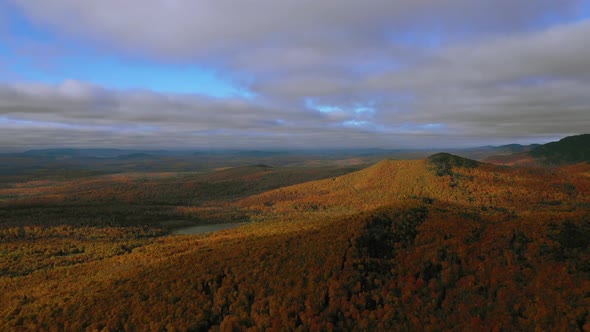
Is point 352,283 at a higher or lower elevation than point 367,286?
higher

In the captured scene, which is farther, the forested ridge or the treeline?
the forested ridge

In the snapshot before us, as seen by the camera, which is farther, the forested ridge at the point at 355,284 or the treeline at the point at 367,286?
the forested ridge at the point at 355,284

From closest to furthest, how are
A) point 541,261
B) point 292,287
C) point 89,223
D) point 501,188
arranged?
point 541,261
point 292,287
point 89,223
point 501,188

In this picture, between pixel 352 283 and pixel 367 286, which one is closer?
pixel 367 286

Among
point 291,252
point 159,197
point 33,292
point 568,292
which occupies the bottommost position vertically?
point 159,197

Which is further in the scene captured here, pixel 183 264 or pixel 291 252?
pixel 183 264

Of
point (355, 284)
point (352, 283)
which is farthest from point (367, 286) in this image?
point (352, 283)

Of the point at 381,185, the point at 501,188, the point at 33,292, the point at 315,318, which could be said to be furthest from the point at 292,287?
the point at 381,185

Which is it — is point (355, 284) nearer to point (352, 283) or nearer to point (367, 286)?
point (352, 283)

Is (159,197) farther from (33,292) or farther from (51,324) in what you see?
(51,324)

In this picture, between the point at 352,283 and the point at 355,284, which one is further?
the point at 352,283

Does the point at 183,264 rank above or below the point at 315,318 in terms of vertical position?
below
